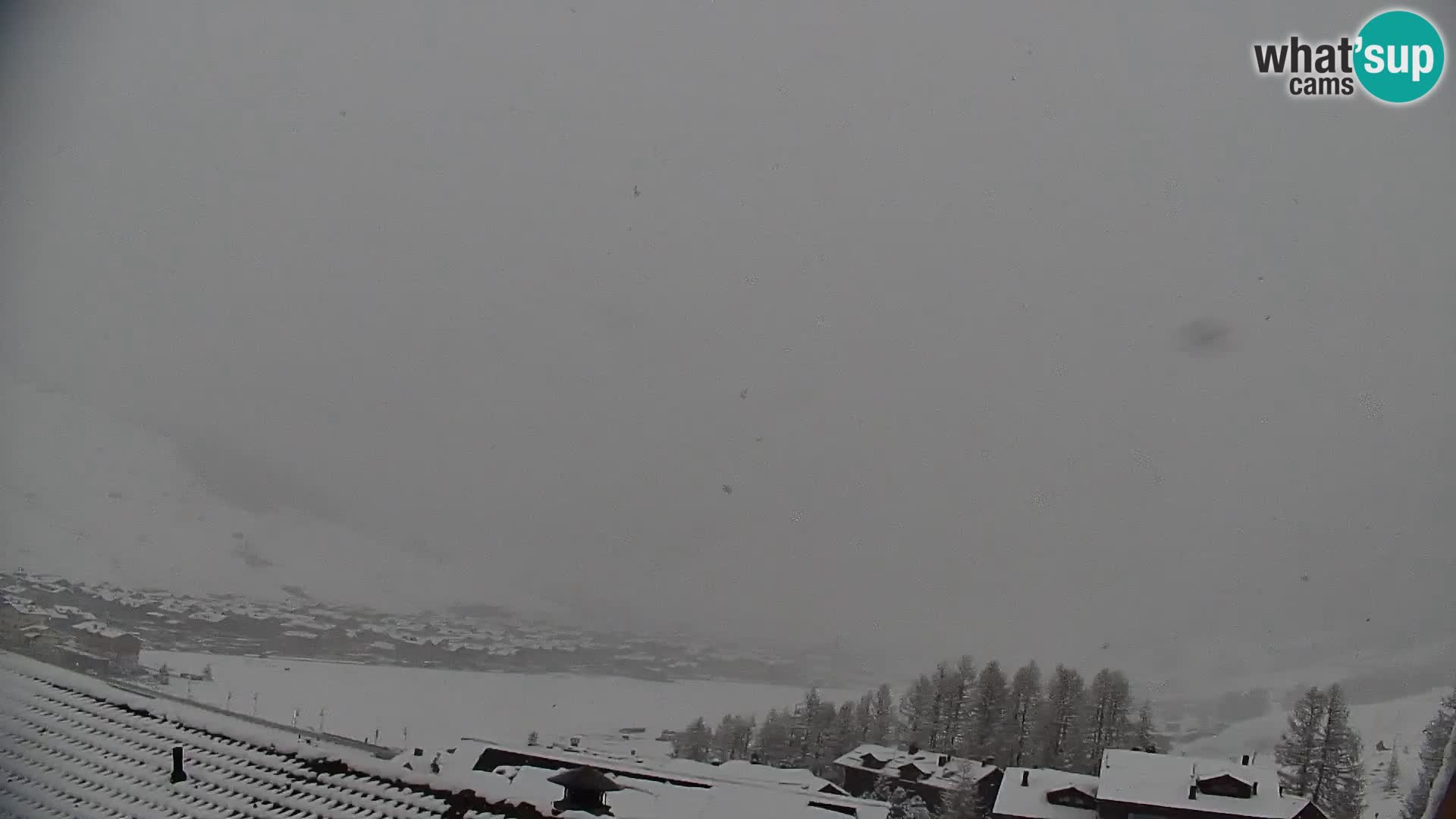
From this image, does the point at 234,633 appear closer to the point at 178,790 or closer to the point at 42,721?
the point at 178,790

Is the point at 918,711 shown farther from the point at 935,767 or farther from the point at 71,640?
the point at 71,640

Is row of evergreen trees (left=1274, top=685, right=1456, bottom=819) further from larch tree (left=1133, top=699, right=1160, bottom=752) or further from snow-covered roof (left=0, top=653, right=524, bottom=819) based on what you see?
snow-covered roof (left=0, top=653, right=524, bottom=819)

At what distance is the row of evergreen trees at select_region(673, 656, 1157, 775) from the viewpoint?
7.67 feet

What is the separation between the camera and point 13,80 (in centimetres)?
259

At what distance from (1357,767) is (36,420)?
3.99 meters

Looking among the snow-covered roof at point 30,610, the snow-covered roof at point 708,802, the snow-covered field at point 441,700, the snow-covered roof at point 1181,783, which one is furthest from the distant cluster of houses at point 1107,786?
the snow-covered roof at point 30,610

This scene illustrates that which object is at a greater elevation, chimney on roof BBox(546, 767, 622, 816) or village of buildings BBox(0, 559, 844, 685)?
village of buildings BBox(0, 559, 844, 685)

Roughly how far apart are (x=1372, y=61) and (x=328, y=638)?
337 cm

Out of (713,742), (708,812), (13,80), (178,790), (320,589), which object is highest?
(13,80)

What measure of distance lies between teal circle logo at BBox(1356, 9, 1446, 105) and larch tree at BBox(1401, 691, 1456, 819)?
1696mm

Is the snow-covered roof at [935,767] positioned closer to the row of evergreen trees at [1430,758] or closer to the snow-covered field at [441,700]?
the snow-covered field at [441,700]

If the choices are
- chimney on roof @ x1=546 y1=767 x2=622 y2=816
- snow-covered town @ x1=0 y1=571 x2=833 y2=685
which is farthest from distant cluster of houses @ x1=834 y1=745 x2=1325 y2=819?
chimney on roof @ x1=546 y1=767 x2=622 y2=816

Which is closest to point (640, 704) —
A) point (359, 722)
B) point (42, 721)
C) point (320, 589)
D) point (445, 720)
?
point (445, 720)

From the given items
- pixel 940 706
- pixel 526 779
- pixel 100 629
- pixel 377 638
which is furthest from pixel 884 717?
pixel 100 629
